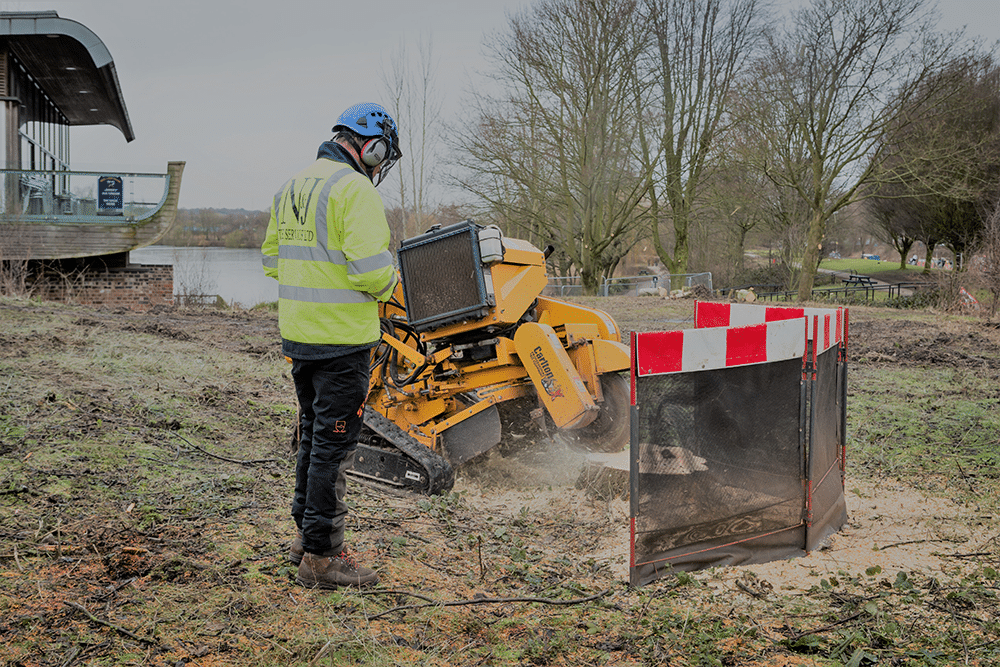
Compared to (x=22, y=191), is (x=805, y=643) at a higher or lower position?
lower

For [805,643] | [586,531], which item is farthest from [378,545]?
[805,643]

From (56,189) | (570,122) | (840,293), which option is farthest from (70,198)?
(840,293)

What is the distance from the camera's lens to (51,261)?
19.1 meters

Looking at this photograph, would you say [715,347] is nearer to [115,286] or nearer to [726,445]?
[726,445]

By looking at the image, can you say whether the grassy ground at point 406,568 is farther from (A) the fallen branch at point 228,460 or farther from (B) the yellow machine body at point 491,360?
(B) the yellow machine body at point 491,360

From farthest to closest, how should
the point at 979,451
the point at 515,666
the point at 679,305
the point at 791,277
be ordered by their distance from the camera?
1. the point at 791,277
2. the point at 679,305
3. the point at 979,451
4. the point at 515,666

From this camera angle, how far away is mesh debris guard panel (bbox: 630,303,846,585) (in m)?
3.71

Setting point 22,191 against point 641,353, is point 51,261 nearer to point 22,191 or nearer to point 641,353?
point 22,191

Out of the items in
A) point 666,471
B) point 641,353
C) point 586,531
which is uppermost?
point 641,353

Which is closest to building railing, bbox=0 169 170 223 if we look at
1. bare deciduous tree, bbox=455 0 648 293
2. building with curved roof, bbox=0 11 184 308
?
building with curved roof, bbox=0 11 184 308

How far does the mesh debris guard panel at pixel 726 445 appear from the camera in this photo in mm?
3705

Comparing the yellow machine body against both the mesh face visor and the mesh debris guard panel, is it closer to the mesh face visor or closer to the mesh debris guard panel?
the mesh face visor

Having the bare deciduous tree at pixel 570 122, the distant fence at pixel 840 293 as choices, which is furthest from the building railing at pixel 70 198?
the distant fence at pixel 840 293

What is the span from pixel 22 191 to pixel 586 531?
18.3 metres
